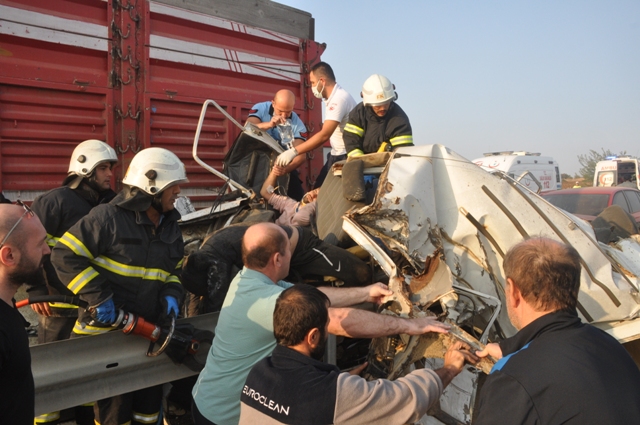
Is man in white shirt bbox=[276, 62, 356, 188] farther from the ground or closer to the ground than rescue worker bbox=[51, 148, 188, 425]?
farther from the ground

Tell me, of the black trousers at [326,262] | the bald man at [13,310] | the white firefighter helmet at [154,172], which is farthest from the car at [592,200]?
the bald man at [13,310]

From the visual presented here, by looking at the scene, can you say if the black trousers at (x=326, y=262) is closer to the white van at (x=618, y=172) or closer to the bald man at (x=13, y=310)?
the bald man at (x=13, y=310)

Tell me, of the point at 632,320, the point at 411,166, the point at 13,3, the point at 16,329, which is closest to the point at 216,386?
the point at 16,329

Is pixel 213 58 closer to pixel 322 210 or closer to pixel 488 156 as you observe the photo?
pixel 322 210

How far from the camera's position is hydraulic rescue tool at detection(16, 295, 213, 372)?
2693mm

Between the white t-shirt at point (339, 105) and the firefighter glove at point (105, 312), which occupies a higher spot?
the white t-shirt at point (339, 105)

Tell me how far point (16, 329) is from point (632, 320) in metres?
3.20

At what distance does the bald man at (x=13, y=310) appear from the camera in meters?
1.67

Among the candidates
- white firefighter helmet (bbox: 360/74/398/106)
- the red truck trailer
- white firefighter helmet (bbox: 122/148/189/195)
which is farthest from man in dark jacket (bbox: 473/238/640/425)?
the red truck trailer

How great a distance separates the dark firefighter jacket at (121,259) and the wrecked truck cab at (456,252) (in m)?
1.05

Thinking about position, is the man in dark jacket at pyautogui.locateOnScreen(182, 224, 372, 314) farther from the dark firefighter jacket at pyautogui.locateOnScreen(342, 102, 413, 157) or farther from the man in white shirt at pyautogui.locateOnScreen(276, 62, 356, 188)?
the man in white shirt at pyautogui.locateOnScreen(276, 62, 356, 188)

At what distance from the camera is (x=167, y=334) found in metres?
2.83

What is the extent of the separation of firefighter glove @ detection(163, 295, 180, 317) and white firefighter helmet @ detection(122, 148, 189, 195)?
1.97 ft

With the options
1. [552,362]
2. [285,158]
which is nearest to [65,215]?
[285,158]
